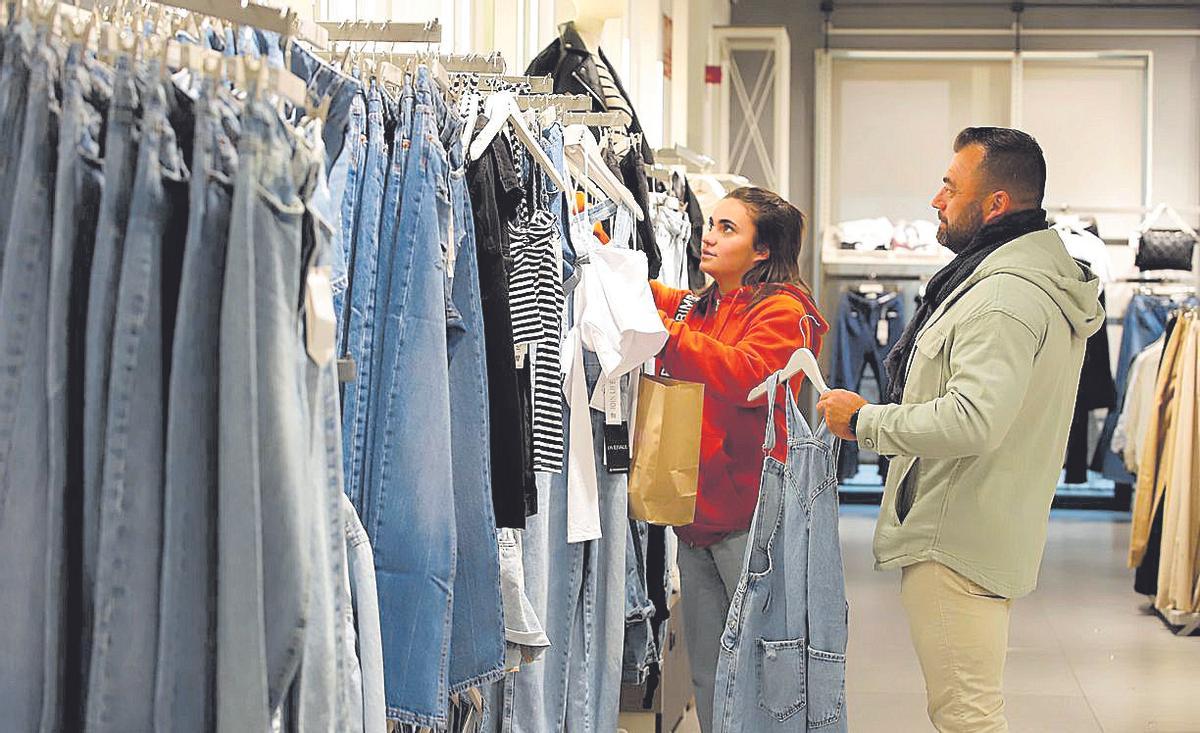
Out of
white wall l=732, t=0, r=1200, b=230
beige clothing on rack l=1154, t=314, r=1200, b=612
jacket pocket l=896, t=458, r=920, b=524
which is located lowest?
beige clothing on rack l=1154, t=314, r=1200, b=612

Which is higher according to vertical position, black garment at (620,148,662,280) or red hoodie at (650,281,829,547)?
black garment at (620,148,662,280)

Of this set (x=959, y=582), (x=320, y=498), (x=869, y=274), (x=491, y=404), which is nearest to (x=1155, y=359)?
(x=869, y=274)

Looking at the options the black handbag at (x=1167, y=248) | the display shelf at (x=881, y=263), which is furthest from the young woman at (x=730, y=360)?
the black handbag at (x=1167, y=248)

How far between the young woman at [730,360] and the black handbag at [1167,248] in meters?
6.38

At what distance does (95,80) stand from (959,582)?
83.9 inches

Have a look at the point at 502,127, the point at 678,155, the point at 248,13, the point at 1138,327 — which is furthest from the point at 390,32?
the point at 1138,327

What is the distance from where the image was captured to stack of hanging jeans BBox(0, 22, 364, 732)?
44.8 inches

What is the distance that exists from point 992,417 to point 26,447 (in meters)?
2.02

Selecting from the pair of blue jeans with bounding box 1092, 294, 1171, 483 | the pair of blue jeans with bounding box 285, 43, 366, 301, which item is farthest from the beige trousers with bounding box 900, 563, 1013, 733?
the pair of blue jeans with bounding box 1092, 294, 1171, 483

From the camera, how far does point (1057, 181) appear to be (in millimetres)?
10367

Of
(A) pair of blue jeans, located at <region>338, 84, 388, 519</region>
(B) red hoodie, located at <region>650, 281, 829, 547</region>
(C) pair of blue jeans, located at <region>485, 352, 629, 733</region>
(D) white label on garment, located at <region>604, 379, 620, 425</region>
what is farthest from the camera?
(B) red hoodie, located at <region>650, 281, 829, 547</region>

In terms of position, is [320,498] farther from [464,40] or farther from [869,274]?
[869,274]

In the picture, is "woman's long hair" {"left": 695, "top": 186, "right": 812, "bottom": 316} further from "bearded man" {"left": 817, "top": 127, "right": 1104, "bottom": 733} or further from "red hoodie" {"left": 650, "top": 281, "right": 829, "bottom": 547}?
"bearded man" {"left": 817, "top": 127, "right": 1104, "bottom": 733}

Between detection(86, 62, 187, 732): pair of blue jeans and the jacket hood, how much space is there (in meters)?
2.04
